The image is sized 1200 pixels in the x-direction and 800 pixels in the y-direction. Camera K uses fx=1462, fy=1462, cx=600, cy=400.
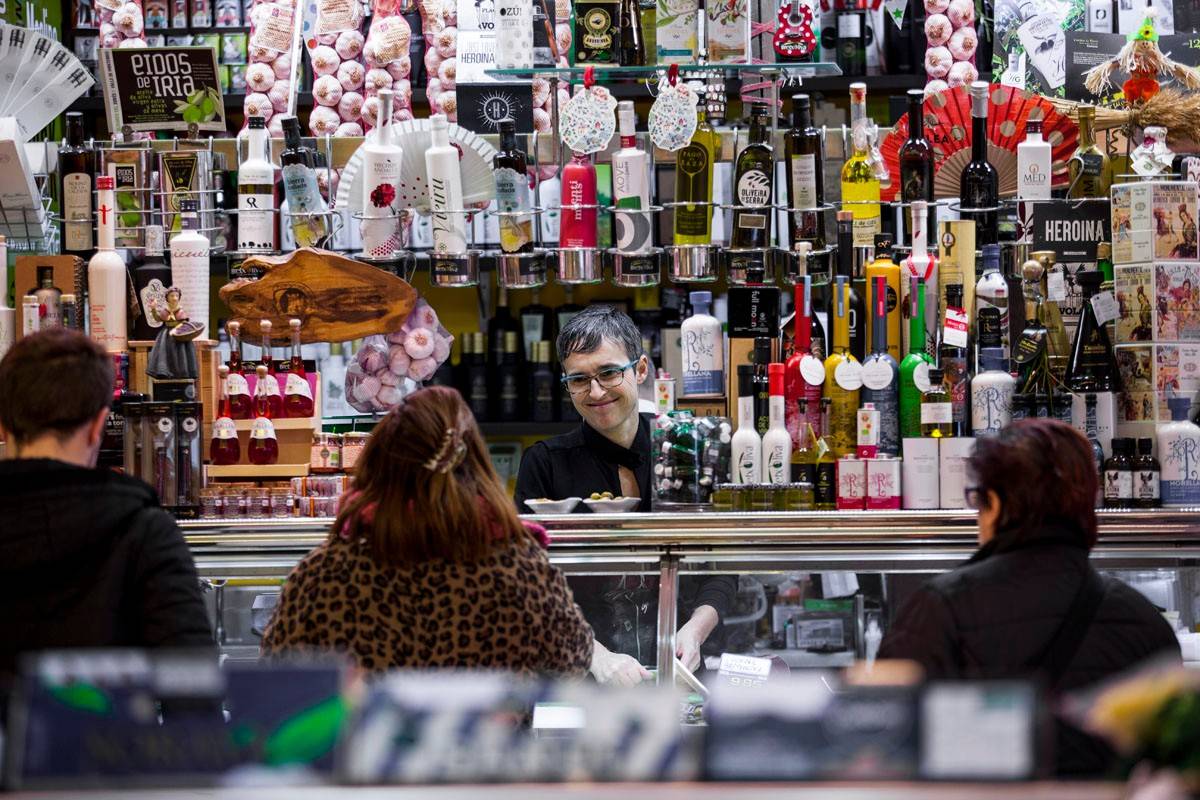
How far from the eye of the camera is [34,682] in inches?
53.6

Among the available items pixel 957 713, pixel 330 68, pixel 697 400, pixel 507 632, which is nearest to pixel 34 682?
pixel 957 713

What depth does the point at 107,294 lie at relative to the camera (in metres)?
3.60

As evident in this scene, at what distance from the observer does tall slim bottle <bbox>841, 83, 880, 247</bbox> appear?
3.55 metres

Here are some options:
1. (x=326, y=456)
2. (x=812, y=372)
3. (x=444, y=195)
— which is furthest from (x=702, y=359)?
(x=326, y=456)

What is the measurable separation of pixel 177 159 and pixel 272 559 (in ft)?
4.19

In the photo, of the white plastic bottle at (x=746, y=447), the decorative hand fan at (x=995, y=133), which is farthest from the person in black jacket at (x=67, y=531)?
the decorative hand fan at (x=995, y=133)

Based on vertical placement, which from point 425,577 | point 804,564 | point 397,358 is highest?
point 397,358

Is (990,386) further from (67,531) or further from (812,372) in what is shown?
(67,531)

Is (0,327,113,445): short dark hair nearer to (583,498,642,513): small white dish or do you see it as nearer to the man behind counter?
(583,498,642,513): small white dish

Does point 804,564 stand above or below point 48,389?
below

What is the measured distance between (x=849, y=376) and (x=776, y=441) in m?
0.23

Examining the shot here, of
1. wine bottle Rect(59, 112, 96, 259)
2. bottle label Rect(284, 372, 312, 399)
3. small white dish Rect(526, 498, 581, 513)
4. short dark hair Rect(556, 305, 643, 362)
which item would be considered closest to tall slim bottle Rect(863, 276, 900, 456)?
small white dish Rect(526, 498, 581, 513)

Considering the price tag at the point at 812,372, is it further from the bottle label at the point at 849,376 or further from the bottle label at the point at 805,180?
the bottle label at the point at 805,180

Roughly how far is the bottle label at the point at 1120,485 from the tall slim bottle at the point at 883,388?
463 mm
